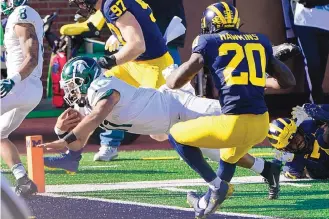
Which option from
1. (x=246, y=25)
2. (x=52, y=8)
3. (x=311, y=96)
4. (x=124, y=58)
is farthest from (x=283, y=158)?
(x=52, y=8)

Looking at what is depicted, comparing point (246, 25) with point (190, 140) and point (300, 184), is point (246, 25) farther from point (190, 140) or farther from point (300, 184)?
point (190, 140)

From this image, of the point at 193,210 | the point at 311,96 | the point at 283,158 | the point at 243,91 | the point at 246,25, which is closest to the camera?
the point at 243,91

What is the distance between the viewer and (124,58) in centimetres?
786

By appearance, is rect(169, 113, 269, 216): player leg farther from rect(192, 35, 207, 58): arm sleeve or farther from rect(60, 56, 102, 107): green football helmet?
rect(60, 56, 102, 107): green football helmet

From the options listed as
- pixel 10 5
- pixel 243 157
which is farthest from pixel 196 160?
pixel 10 5

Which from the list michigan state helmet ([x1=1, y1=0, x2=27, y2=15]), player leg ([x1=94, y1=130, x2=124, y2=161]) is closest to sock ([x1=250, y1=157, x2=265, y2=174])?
michigan state helmet ([x1=1, y1=0, x2=27, y2=15])

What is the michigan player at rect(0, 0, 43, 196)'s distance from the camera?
7559 millimetres

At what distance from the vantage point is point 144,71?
8305 millimetres

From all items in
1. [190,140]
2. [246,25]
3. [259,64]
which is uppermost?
[259,64]

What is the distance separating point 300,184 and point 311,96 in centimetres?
413

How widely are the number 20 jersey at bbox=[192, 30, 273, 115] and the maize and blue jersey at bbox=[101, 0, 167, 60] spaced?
1699 millimetres

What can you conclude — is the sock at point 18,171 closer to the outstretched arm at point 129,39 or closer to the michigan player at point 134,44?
the michigan player at point 134,44

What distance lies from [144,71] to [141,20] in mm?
421

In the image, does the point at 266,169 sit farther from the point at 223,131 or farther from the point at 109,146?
the point at 109,146
